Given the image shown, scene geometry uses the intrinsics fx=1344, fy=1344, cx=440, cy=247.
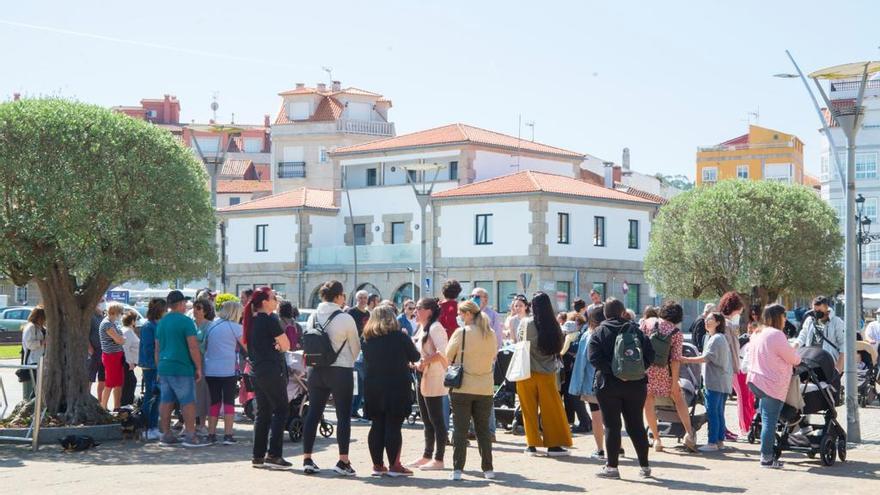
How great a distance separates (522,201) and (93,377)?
41.3 meters

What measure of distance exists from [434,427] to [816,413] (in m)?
4.14

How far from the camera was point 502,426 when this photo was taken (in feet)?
62.6

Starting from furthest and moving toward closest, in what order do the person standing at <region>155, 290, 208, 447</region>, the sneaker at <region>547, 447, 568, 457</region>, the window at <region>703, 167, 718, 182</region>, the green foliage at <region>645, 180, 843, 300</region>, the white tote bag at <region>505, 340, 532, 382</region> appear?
the window at <region>703, 167, 718, 182</region> → the green foliage at <region>645, 180, 843, 300</region> → the person standing at <region>155, 290, 208, 447</region> → the sneaker at <region>547, 447, 568, 457</region> → the white tote bag at <region>505, 340, 532, 382</region>

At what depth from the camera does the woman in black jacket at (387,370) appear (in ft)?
42.8

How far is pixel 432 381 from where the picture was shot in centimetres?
1364

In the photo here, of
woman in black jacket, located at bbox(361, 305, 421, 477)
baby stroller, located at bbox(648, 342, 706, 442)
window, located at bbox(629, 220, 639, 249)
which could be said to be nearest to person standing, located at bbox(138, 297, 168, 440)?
woman in black jacket, located at bbox(361, 305, 421, 477)

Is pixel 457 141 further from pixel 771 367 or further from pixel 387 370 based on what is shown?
pixel 387 370

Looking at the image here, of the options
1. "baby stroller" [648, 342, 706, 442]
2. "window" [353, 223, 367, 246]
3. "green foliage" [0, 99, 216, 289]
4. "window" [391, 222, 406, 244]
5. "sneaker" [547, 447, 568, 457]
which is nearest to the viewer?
"sneaker" [547, 447, 568, 457]

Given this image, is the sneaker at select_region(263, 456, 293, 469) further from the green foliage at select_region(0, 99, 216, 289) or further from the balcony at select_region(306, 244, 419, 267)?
the balcony at select_region(306, 244, 419, 267)

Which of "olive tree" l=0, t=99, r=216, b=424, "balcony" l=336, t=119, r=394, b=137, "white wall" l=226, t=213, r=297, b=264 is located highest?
"balcony" l=336, t=119, r=394, b=137

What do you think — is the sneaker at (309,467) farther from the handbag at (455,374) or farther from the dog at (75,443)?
the dog at (75,443)

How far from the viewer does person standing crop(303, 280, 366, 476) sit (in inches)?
525

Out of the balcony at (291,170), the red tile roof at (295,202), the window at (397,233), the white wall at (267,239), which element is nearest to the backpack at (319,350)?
the window at (397,233)

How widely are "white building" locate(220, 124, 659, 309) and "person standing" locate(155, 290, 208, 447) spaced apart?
42.6 meters
